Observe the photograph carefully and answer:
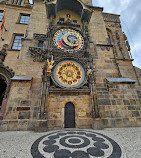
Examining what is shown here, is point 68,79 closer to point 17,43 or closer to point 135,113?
point 135,113

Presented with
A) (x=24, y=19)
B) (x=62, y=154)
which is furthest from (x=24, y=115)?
(x=24, y=19)

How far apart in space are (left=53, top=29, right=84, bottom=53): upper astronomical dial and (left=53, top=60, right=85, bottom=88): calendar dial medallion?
145 centimetres

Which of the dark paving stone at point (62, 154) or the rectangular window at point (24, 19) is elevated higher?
the rectangular window at point (24, 19)

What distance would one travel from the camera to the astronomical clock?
576 centimetres

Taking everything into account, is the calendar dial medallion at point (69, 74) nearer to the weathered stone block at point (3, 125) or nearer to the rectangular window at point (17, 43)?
the weathered stone block at point (3, 125)

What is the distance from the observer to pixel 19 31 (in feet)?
31.6

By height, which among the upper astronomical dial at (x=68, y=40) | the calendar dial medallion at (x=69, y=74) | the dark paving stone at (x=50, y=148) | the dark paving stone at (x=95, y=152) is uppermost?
the upper astronomical dial at (x=68, y=40)

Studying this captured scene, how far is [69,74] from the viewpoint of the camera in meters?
5.96

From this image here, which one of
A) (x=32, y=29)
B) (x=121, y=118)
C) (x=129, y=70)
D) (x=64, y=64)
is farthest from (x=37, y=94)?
(x=129, y=70)

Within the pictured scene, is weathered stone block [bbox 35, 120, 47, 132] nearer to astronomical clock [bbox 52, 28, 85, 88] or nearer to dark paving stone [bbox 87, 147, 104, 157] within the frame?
astronomical clock [bbox 52, 28, 85, 88]

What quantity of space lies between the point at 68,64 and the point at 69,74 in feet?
2.78

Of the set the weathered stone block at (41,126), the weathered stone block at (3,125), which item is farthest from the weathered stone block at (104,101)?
the weathered stone block at (3,125)

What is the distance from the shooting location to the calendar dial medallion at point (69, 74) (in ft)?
18.8

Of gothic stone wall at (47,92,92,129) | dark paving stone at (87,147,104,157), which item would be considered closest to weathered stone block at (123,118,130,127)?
gothic stone wall at (47,92,92,129)
